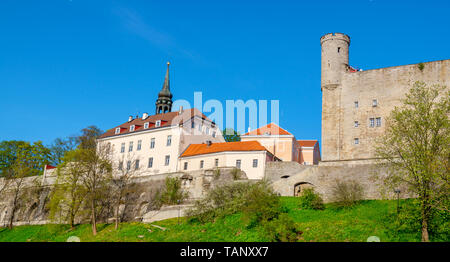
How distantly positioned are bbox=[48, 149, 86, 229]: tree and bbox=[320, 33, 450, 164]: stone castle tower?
975 inches

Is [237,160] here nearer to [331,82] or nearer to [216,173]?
[216,173]

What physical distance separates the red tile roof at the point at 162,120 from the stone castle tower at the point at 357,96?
18708 mm

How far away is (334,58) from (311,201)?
1687 cm

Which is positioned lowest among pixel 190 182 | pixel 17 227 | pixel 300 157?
pixel 17 227

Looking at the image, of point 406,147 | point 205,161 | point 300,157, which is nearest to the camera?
point 406,147

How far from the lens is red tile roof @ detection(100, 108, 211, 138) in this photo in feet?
189

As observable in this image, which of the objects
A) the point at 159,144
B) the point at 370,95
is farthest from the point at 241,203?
the point at 159,144

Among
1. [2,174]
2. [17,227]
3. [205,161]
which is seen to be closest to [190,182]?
[205,161]

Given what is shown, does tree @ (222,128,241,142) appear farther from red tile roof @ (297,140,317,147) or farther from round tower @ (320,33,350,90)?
round tower @ (320,33,350,90)

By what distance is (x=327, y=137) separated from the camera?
148 feet

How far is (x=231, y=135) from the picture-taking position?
76375 mm

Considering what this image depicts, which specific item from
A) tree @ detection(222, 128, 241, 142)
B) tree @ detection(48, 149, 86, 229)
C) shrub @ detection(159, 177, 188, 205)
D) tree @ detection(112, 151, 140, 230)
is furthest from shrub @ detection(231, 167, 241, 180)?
tree @ detection(222, 128, 241, 142)

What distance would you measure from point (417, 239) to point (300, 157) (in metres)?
31.8
